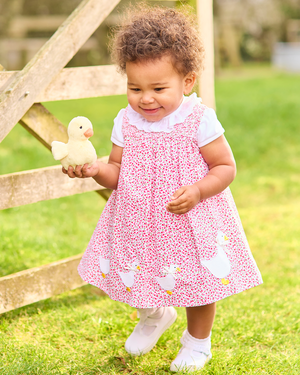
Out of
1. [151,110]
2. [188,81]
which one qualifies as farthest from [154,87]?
[188,81]

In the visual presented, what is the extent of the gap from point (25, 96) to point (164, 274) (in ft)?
3.71

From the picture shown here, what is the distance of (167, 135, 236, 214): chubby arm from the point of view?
1.94 meters

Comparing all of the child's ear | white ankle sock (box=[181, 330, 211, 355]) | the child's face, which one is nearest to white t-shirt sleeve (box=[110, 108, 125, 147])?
the child's face

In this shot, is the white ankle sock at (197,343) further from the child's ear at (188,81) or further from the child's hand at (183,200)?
the child's ear at (188,81)

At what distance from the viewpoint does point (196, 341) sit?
7.52 ft

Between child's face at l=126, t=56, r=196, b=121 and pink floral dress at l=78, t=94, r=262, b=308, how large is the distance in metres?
0.10

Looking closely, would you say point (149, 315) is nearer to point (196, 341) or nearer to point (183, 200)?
point (196, 341)

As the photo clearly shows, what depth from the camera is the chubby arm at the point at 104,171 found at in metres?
2.02

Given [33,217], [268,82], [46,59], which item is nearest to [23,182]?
[46,59]

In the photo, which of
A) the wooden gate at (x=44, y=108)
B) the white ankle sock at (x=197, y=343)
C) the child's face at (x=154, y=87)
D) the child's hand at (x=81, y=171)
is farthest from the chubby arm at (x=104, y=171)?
the white ankle sock at (x=197, y=343)

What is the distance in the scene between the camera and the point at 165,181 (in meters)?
2.07

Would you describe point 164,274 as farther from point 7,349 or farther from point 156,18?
point 156,18

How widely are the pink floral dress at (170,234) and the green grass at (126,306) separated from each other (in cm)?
46

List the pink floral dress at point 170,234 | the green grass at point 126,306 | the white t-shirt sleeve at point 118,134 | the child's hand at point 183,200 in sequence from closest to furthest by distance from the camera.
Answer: the child's hand at point 183,200 < the pink floral dress at point 170,234 < the white t-shirt sleeve at point 118,134 < the green grass at point 126,306
